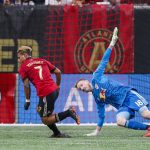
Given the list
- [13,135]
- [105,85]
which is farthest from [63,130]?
[105,85]

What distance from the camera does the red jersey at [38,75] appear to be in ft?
45.5

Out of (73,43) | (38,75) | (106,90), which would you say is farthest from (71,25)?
(106,90)

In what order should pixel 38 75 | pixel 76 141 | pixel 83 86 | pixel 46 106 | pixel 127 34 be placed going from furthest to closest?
pixel 127 34, pixel 38 75, pixel 46 106, pixel 83 86, pixel 76 141

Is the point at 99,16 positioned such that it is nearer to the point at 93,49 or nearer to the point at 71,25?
the point at 71,25

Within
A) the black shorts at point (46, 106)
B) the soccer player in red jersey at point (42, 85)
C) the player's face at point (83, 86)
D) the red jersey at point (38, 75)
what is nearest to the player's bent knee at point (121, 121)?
the player's face at point (83, 86)

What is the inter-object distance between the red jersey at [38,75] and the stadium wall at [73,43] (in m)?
4.98

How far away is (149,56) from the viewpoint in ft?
62.6

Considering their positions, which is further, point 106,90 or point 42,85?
point 42,85

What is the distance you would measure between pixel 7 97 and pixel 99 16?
3.04 meters

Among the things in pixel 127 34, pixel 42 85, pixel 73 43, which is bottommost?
pixel 42 85

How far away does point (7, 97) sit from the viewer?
1906 cm

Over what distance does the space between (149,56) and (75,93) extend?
2054 millimetres

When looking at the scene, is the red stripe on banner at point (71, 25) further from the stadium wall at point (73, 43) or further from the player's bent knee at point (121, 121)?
the player's bent knee at point (121, 121)

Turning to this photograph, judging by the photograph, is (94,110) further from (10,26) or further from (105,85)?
(105,85)
